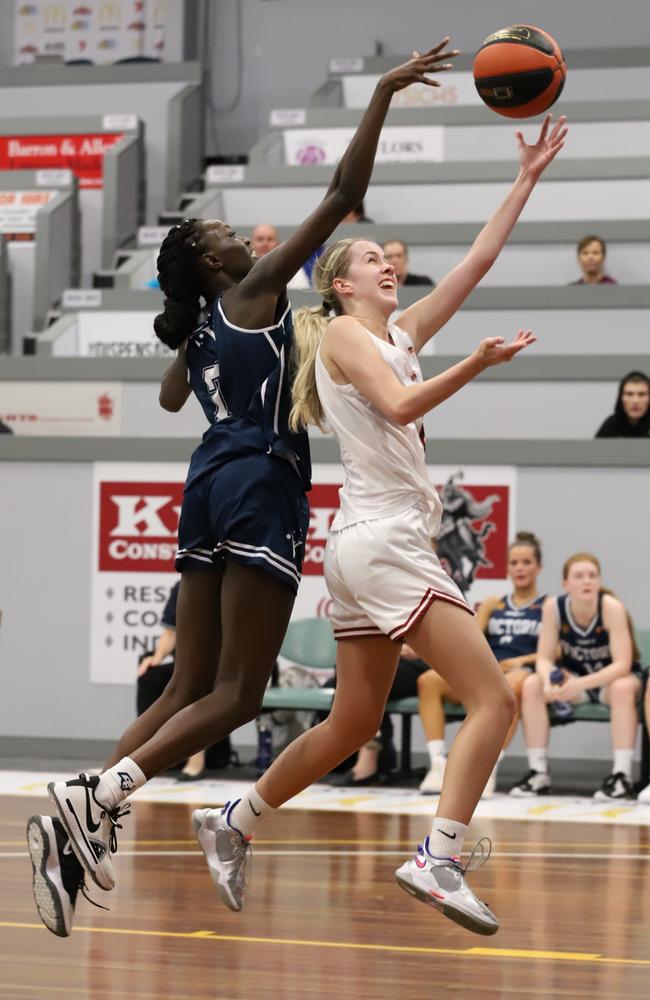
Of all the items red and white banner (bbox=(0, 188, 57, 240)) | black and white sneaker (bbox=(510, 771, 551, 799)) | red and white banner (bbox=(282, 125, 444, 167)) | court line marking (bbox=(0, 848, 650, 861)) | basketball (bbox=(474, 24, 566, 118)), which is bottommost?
black and white sneaker (bbox=(510, 771, 551, 799))

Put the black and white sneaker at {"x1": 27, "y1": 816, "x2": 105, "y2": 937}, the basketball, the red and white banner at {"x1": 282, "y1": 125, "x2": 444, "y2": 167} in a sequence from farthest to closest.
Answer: the red and white banner at {"x1": 282, "y1": 125, "x2": 444, "y2": 167}
the basketball
the black and white sneaker at {"x1": 27, "y1": 816, "x2": 105, "y2": 937}

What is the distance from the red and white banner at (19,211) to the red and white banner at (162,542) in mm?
5469

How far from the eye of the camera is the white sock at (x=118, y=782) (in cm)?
415

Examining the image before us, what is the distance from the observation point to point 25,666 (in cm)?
962

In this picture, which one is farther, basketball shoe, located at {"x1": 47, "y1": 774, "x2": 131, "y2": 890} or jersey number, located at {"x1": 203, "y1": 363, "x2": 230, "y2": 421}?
jersey number, located at {"x1": 203, "y1": 363, "x2": 230, "y2": 421}

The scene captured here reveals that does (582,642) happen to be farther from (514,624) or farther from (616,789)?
(616,789)

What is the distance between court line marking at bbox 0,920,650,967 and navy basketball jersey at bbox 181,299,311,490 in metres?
1.30

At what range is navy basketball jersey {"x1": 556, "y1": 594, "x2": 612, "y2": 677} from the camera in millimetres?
8227

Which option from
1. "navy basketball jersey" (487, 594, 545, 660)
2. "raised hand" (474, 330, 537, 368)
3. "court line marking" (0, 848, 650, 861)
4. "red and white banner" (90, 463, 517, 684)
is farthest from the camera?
"red and white banner" (90, 463, 517, 684)

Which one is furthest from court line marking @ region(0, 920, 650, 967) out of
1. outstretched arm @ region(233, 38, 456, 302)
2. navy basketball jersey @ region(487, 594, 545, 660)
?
navy basketball jersey @ region(487, 594, 545, 660)

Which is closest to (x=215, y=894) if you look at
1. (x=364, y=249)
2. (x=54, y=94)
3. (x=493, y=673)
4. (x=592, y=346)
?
(x=493, y=673)

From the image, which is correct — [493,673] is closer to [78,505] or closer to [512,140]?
[78,505]

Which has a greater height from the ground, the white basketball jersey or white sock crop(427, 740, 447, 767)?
the white basketball jersey

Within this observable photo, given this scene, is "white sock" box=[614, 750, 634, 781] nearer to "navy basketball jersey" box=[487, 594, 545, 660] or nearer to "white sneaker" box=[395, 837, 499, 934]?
"navy basketball jersey" box=[487, 594, 545, 660]
